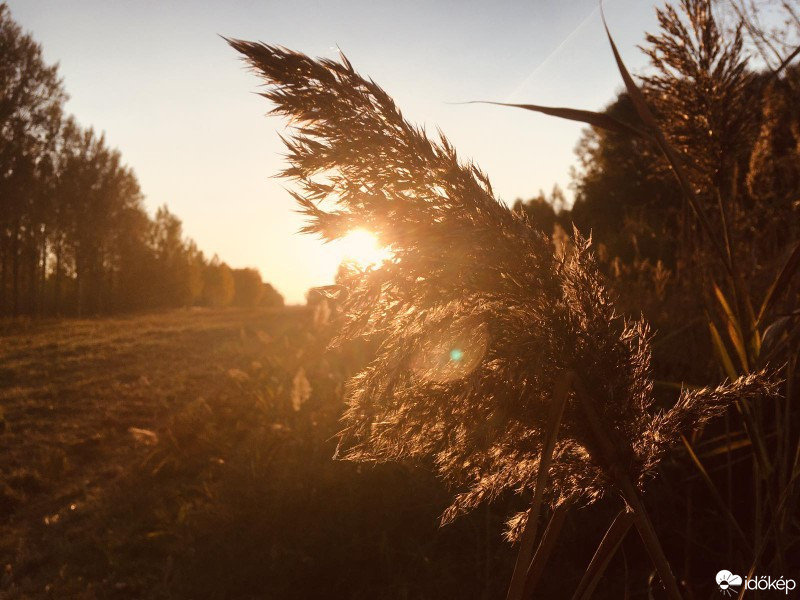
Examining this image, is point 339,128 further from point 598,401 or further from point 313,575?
point 313,575

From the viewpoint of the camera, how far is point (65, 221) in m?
24.7

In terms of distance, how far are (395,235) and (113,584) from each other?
3.46m

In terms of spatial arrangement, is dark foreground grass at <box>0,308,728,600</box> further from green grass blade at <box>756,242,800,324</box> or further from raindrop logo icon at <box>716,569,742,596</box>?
green grass blade at <box>756,242,800,324</box>

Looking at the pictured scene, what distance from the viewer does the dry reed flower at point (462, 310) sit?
1127mm

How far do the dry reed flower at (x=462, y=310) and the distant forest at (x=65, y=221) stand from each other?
22209mm

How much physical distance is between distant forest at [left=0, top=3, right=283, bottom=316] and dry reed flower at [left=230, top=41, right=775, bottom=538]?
22209mm

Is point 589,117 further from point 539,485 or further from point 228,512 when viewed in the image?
point 228,512

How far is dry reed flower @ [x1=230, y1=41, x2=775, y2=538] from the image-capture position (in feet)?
3.70

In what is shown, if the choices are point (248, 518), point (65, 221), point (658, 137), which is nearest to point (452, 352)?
point (658, 137)

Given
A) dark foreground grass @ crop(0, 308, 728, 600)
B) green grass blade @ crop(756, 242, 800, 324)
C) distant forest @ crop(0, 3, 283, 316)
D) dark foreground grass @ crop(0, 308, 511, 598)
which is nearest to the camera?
green grass blade @ crop(756, 242, 800, 324)

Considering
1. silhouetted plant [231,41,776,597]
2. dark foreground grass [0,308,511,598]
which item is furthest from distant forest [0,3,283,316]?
silhouetted plant [231,41,776,597]

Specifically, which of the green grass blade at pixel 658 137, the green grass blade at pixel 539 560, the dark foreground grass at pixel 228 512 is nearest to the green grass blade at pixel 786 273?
the green grass blade at pixel 658 137

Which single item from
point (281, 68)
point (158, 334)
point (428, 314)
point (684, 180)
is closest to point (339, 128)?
point (281, 68)

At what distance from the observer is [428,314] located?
3.87ft
